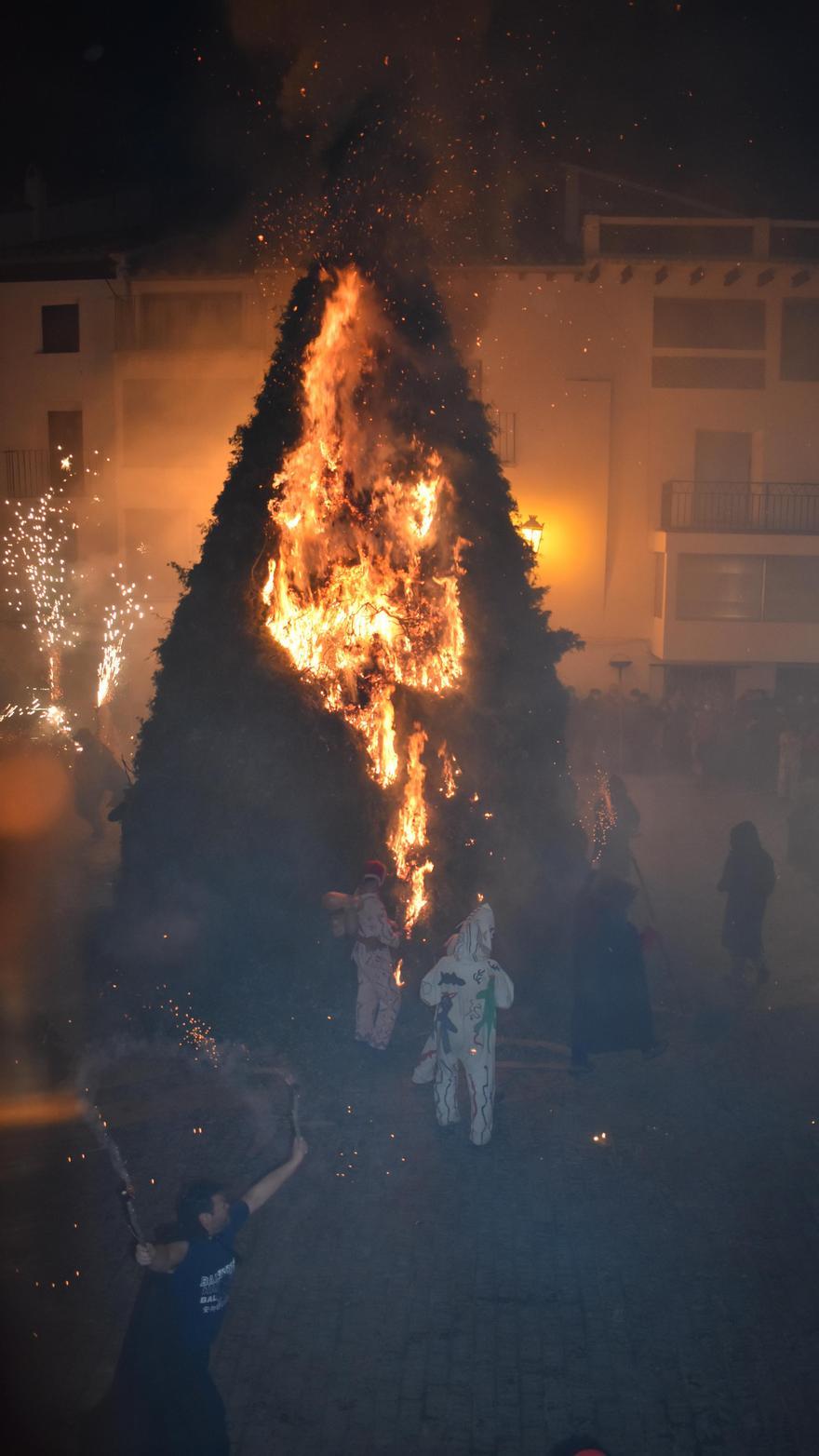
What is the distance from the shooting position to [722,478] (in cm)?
2664

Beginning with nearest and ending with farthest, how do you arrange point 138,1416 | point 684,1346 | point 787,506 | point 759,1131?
point 138,1416, point 684,1346, point 759,1131, point 787,506

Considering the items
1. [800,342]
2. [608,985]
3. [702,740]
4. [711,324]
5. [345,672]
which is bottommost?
[608,985]

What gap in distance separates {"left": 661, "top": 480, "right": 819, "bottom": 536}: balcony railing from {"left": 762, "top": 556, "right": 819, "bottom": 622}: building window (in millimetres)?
727

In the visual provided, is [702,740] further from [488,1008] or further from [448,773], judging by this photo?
[488,1008]

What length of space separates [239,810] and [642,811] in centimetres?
1026

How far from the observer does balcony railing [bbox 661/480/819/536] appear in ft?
85.1

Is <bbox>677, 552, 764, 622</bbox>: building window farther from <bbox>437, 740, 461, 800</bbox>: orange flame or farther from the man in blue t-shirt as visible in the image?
the man in blue t-shirt

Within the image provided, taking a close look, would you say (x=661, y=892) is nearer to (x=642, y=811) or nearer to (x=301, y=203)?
(x=642, y=811)

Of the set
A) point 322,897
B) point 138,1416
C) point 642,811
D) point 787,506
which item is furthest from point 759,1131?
point 787,506

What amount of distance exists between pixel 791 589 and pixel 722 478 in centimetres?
287

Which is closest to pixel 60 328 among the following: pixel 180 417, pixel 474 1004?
pixel 180 417

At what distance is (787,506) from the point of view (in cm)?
2641

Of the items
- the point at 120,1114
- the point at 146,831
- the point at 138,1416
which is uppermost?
the point at 146,831

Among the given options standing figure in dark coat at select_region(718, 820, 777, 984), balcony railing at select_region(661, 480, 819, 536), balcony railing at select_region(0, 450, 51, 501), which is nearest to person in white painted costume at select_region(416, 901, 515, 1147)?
standing figure in dark coat at select_region(718, 820, 777, 984)
